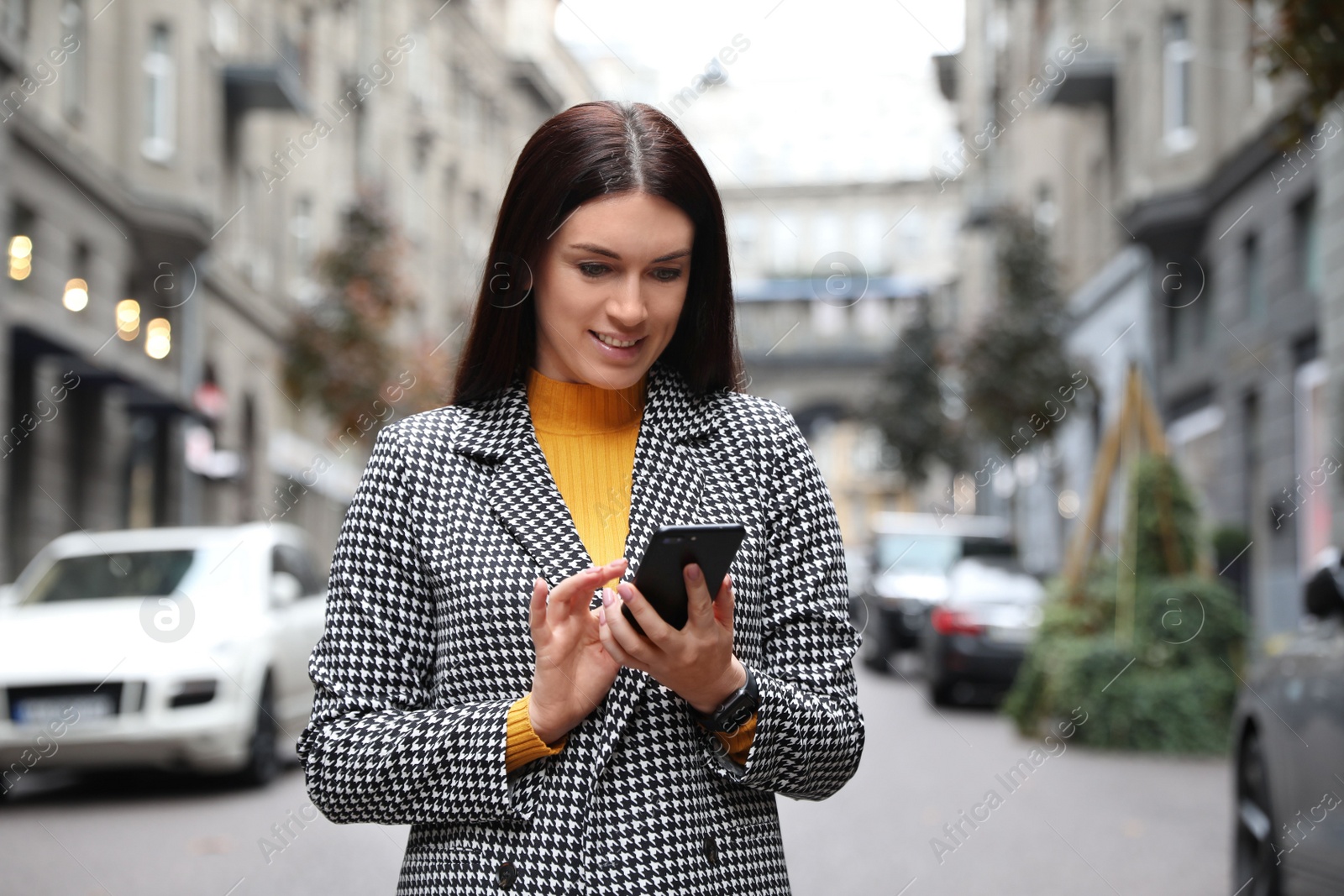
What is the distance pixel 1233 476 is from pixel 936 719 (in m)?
8.15

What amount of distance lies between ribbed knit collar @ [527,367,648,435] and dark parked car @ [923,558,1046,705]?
13487 millimetres

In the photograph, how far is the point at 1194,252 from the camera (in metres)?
23.3

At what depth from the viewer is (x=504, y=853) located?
1922 mm

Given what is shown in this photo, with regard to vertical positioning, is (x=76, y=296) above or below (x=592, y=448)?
above

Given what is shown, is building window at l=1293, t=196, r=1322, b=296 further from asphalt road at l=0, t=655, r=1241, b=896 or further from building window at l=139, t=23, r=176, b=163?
building window at l=139, t=23, r=176, b=163

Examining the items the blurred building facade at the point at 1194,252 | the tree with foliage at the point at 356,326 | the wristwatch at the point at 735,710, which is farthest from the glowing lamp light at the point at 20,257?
the wristwatch at the point at 735,710

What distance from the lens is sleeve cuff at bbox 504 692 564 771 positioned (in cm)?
191

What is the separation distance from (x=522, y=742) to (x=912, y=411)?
40893 mm

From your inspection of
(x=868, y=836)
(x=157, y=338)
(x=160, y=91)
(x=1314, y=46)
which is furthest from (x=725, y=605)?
(x=160, y=91)

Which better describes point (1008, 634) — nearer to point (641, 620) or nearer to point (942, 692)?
point (942, 692)

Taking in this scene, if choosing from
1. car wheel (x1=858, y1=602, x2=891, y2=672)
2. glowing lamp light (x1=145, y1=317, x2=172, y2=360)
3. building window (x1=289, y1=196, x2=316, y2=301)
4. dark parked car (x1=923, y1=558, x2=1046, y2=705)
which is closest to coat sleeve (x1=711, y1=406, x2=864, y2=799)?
dark parked car (x1=923, y1=558, x2=1046, y2=705)

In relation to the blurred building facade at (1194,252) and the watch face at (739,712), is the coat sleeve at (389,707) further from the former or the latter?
the blurred building facade at (1194,252)

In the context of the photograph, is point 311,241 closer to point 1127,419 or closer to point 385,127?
point 385,127

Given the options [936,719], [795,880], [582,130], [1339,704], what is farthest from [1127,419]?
[582,130]
